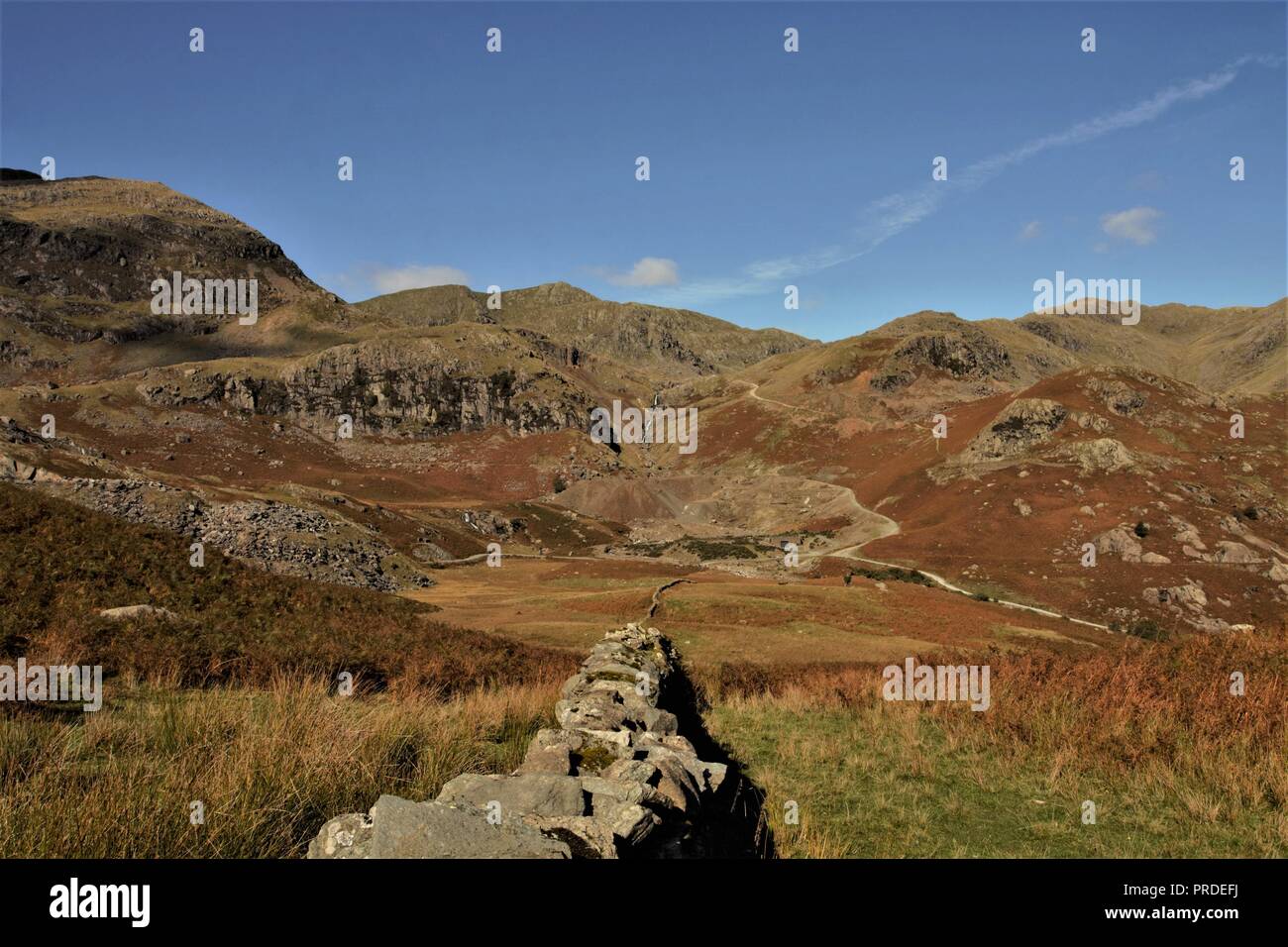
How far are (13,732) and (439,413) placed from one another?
133587 millimetres

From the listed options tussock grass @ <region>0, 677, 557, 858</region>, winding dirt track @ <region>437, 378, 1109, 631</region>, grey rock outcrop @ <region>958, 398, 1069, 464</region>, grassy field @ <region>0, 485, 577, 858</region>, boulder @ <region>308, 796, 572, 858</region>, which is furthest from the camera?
grey rock outcrop @ <region>958, 398, 1069, 464</region>

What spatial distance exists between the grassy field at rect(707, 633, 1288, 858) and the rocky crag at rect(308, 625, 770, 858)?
3.76 feet

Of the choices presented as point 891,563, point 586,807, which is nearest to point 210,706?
point 586,807

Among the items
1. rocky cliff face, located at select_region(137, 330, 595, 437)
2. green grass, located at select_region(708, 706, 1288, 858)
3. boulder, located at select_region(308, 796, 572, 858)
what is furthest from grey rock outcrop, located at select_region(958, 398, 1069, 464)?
boulder, located at select_region(308, 796, 572, 858)

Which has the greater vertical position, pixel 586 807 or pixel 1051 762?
pixel 586 807

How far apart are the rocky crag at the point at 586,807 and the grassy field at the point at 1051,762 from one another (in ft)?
3.76

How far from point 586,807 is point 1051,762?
837 cm

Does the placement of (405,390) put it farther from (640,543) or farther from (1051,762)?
(1051,762)

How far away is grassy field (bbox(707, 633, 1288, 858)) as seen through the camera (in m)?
7.73

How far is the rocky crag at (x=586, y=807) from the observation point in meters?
4.03

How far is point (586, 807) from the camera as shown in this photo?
552 cm

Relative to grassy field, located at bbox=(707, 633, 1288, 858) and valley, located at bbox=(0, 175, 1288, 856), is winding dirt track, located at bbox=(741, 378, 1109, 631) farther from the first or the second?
grassy field, located at bbox=(707, 633, 1288, 858)

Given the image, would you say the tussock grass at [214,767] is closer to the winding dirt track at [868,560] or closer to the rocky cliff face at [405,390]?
the winding dirt track at [868,560]

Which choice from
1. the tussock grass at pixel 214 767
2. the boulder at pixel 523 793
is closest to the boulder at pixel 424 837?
the boulder at pixel 523 793
